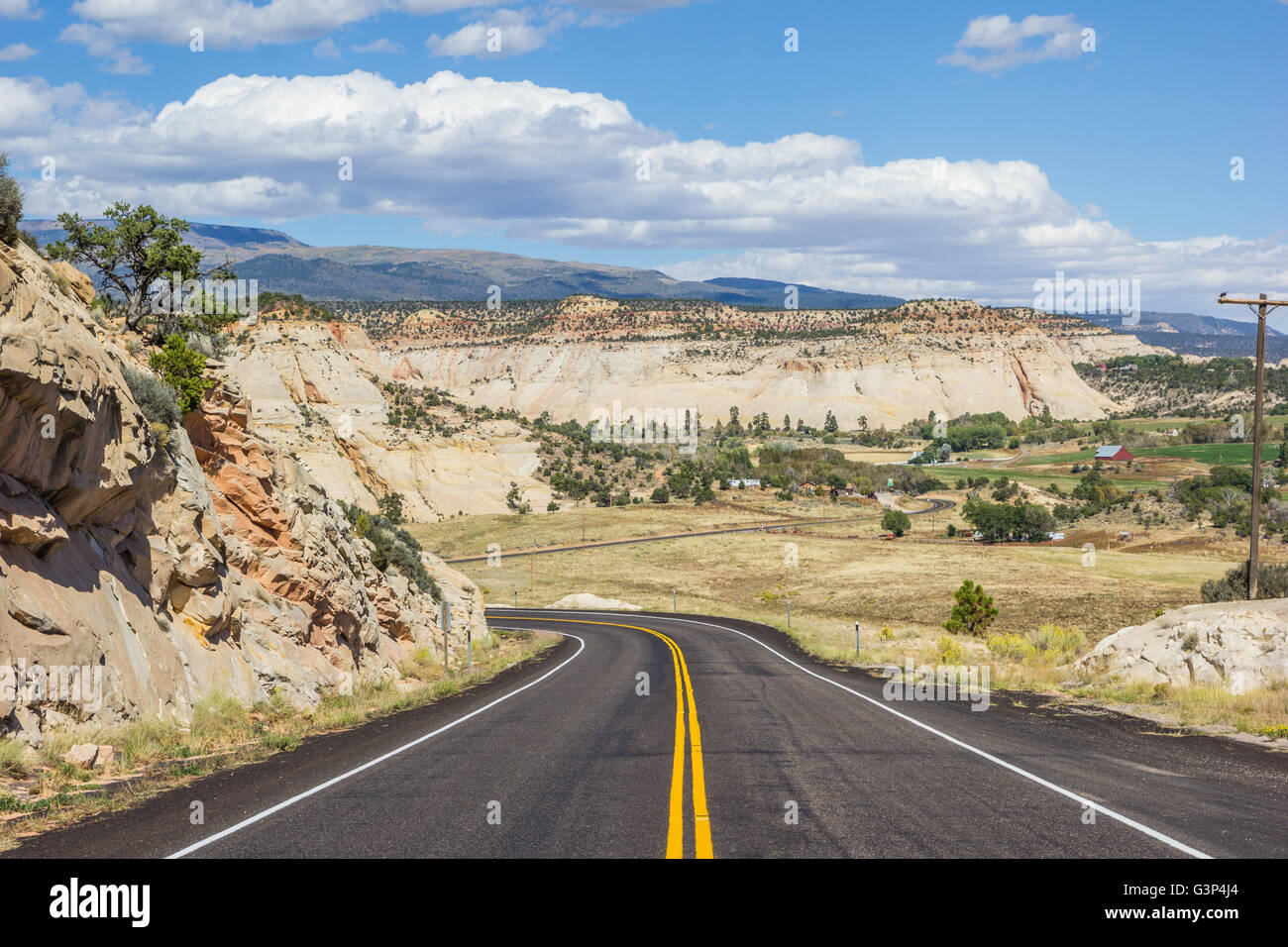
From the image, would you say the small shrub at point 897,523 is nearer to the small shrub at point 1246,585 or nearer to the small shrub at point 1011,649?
the small shrub at point 1246,585

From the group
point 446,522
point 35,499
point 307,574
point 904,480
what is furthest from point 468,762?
point 904,480

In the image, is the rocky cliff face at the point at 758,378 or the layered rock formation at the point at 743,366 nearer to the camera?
the rocky cliff face at the point at 758,378

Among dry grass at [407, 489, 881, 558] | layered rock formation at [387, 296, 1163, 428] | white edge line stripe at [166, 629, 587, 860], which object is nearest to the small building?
layered rock formation at [387, 296, 1163, 428]

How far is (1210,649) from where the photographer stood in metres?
16.4

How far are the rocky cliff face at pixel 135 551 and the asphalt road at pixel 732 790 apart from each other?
2419 millimetres

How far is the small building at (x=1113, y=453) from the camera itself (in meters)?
122

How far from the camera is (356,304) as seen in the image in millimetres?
190750

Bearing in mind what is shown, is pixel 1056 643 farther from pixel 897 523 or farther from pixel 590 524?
pixel 590 524

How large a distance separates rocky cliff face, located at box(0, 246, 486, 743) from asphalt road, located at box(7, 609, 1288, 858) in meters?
2.42

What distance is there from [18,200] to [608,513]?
77.2 m

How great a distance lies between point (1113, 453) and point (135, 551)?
131 meters

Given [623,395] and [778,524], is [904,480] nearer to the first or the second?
[778,524]

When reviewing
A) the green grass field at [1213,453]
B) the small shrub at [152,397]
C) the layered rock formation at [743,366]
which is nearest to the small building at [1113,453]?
the green grass field at [1213,453]

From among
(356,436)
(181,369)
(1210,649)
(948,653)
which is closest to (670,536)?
(356,436)
